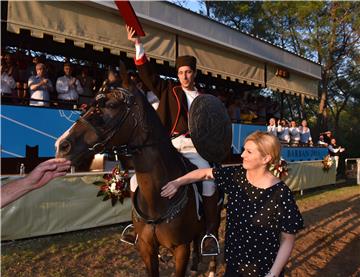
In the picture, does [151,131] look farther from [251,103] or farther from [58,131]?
[251,103]

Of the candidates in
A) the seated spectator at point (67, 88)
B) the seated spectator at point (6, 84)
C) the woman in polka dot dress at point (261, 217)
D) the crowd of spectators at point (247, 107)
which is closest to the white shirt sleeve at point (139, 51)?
the woman in polka dot dress at point (261, 217)

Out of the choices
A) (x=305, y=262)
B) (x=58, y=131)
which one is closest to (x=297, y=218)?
(x=305, y=262)

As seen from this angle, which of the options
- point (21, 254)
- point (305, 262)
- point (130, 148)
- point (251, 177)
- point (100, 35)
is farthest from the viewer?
point (100, 35)

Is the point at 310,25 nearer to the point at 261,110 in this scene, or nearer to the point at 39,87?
the point at 261,110

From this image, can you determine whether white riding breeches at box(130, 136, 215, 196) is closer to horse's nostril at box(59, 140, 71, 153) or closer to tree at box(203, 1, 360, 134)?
horse's nostril at box(59, 140, 71, 153)

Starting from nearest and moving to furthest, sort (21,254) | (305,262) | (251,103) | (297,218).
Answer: (297,218) → (21,254) → (305,262) → (251,103)

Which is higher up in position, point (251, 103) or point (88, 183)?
point (251, 103)

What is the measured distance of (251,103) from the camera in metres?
15.0

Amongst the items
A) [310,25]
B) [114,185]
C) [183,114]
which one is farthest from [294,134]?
[310,25]

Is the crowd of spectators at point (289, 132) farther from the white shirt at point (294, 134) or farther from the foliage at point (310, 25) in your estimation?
the foliage at point (310, 25)

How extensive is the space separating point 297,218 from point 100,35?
5312 millimetres

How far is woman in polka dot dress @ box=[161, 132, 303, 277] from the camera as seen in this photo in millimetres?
2371

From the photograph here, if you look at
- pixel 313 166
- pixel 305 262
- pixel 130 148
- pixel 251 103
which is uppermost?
pixel 251 103

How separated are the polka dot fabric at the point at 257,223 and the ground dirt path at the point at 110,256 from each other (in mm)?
2858
